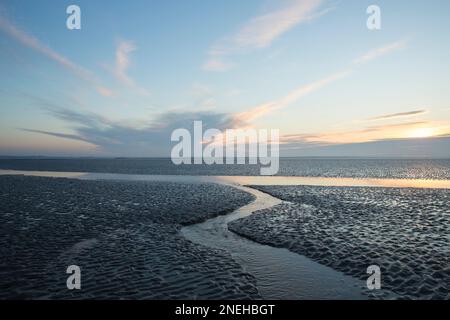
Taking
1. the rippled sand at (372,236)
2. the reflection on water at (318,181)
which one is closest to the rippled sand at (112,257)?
the rippled sand at (372,236)

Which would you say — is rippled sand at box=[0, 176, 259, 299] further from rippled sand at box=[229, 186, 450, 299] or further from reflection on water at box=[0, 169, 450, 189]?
reflection on water at box=[0, 169, 450, 189]

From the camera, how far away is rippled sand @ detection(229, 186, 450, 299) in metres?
14.0

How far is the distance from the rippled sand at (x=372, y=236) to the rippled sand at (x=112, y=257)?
17.2 ft

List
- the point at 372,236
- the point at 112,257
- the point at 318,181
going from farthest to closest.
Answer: the point at 318,181, the point at 372,236, the point at 112,257

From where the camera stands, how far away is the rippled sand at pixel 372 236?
1397cm

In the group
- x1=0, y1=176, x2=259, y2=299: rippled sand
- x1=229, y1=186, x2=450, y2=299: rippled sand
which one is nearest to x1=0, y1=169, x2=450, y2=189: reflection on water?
x1=229, y1=186, x2=450, y2=299: rippled sand

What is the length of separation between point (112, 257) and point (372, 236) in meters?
16.9

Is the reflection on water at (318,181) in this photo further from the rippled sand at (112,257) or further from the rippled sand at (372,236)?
the rippled sand at (112,257)

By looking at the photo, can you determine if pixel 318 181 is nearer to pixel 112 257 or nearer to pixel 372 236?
pixel 372 236

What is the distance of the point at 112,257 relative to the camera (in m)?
16.2

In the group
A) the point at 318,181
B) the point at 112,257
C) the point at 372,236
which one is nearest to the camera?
the point at 112,257

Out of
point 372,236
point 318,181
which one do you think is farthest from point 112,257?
point 318,181

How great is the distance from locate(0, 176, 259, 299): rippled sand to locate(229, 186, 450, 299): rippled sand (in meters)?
5.23
